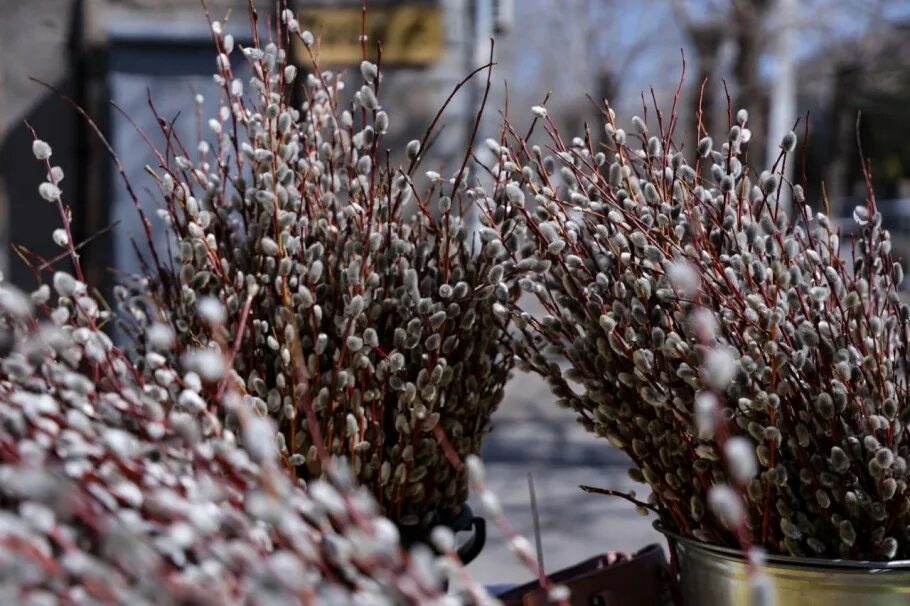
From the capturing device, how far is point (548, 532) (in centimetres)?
309

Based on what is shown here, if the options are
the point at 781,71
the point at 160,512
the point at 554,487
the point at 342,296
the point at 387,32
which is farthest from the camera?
the point at 781,71

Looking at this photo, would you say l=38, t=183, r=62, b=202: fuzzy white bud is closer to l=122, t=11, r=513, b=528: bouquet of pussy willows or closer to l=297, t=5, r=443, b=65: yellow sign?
l=122, t=11, r=513, b=528: bouquet of pussy willows

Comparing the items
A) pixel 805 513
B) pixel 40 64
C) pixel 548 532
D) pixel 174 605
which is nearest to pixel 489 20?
pixel 40 64

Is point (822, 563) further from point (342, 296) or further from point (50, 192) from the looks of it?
point (50, 192)

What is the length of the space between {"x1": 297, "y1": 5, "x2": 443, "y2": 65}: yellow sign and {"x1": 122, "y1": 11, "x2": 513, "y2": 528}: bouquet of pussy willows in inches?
129

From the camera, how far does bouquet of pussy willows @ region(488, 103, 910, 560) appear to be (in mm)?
794

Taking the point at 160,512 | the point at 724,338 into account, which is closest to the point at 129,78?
the point at 724,338

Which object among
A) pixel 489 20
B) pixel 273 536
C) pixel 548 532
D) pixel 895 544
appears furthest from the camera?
pixel 489 20

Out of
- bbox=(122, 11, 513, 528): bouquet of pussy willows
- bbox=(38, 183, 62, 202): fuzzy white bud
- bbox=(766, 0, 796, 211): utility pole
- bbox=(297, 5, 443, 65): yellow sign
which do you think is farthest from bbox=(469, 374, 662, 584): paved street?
bbox=(766, 0, 796, 211): utility pole

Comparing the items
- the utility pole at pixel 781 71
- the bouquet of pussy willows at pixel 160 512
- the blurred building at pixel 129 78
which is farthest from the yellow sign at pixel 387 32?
the utility pole at pixel 781 71

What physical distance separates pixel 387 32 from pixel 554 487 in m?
2.08

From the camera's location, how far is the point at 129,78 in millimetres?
4195

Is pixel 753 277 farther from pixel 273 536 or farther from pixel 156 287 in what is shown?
pixel 156 287

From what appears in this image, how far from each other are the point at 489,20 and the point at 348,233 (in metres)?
3.64
